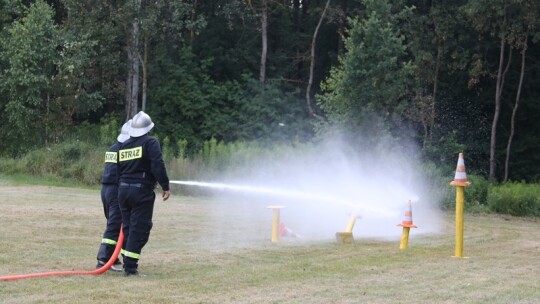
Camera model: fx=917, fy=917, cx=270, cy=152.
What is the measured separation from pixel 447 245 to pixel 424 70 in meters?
23.8

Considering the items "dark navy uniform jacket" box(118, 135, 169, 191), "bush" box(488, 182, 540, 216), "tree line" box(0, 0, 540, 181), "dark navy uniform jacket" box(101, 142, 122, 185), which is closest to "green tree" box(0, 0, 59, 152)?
"tree line" box(0, 0, 540, 181)

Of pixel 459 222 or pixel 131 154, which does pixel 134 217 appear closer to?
pixel 131 154

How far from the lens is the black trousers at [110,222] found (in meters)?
11.8

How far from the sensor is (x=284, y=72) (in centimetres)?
4669

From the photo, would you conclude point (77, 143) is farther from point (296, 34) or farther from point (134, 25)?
point (296, 34)

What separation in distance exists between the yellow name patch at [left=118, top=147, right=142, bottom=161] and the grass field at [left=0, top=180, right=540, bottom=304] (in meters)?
1.46

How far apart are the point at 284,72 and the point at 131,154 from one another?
3553 cm

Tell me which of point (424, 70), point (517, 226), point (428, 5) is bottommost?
point (517, 226)

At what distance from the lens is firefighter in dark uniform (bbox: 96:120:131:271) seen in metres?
11.7

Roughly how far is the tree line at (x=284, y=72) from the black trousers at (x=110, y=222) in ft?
62.7

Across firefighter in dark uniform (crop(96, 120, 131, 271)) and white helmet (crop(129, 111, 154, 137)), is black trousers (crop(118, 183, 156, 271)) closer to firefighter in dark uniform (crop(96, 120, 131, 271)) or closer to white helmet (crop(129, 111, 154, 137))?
firefighter in dark uniform (crop(96, 120, 131, 271))

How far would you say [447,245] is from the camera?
16.0 m

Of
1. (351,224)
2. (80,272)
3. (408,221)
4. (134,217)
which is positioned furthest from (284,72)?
(80,272)

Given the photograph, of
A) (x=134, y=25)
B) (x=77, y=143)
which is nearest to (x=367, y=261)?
(x=77, y=143)
